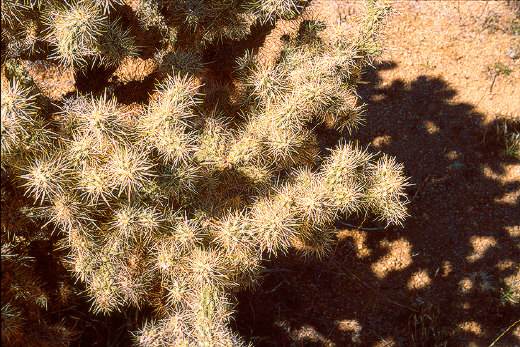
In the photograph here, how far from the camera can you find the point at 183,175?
2166 millimetres

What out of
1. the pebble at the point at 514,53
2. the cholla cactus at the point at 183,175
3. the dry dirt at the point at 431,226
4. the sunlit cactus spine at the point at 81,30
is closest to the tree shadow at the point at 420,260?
the dry dirt at the point at 431,226

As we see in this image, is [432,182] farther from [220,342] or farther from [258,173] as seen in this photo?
[220,342]

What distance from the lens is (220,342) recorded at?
204 centimetres

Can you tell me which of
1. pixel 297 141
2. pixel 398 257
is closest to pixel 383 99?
pixel 398 257

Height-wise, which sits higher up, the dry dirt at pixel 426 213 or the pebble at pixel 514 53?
the pebble at pixel 514 53

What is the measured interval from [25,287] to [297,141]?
2.04 meters

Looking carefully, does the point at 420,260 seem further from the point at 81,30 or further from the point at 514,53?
the point at 81,30

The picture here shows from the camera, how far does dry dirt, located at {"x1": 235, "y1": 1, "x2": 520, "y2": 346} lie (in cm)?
345

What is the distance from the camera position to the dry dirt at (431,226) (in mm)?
3453

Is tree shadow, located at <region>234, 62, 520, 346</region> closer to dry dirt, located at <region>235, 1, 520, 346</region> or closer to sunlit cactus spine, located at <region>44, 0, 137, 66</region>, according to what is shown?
dry dirt, located at <region>235, 1, 520, 346</region>

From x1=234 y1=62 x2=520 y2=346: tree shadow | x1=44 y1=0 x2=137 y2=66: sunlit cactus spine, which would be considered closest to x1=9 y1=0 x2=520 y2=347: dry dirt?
x1=234 y1=62 x2=520 y2=346: tree shadow

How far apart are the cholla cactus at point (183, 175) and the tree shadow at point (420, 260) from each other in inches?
41.1

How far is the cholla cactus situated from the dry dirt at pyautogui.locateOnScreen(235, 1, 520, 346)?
3.65 feet

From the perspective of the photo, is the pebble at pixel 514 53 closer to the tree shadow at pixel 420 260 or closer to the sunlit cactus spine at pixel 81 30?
the tree shadow at pixel 420 260
